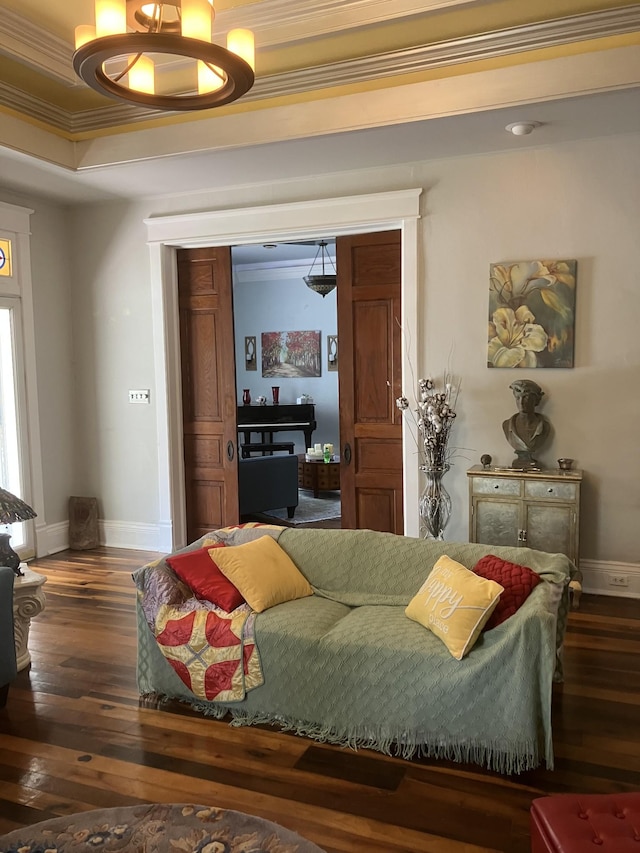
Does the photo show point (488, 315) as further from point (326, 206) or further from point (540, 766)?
point (540, 766)

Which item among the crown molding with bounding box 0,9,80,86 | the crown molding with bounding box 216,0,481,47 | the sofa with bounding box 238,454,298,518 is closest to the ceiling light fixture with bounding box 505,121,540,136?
the crown molding with bounding box 216,0,481,47

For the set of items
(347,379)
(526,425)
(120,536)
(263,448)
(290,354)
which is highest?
(290,354)

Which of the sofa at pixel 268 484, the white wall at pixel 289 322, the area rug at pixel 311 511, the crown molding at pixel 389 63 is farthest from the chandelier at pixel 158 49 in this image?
the white wall at pixel 289 322

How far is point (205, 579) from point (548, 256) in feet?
10.1

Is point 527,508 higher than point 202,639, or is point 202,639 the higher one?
point 527,508

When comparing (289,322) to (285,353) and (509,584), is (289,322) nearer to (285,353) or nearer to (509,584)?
(285,353)

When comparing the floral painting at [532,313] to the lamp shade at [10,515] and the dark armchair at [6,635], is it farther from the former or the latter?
the dark armchair at [6,635]

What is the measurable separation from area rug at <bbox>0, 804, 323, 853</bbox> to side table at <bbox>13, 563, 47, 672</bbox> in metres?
1.43

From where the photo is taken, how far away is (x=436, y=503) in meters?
4.80

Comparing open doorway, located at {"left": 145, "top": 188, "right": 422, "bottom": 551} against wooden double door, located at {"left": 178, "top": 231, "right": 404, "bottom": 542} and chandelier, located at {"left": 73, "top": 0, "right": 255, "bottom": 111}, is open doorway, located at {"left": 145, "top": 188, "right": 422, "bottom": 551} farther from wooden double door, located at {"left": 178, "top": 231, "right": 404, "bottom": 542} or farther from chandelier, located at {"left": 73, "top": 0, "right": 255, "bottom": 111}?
chandelier, located at {"left": 73, "top": 0, "right": 255, "bottom": 111}

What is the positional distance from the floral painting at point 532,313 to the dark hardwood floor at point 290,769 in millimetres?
1940

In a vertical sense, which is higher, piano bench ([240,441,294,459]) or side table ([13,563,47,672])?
piano bench ([240,441,294,459])

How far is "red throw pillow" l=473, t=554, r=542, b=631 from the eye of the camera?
2906 millimetres

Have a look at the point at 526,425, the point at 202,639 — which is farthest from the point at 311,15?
the point at 202,639
